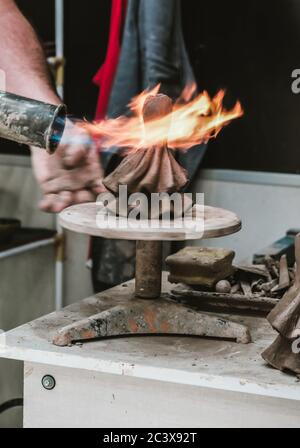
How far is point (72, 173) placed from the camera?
76.6 inches

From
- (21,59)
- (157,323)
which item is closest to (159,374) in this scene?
(157,323)

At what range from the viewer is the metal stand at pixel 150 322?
184 centimetres

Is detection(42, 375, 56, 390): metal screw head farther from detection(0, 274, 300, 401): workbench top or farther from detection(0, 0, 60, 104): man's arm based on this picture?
detection(0, 0, 60, 104): man's arm

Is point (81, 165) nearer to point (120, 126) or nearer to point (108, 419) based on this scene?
point (120, 126)

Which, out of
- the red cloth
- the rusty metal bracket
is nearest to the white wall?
the red cloth

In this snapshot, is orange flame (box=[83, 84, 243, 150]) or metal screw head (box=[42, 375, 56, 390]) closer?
metal screw head (box=[42, 375, 56, 390])

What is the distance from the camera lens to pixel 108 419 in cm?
176

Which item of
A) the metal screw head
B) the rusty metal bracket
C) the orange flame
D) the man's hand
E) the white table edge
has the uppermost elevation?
the orange flame

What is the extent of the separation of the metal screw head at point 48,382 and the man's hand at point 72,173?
0.41 m

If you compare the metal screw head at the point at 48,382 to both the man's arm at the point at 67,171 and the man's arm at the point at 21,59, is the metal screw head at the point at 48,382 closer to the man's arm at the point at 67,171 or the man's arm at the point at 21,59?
the man's arm at the point at 67,171

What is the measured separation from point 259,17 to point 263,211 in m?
0.87

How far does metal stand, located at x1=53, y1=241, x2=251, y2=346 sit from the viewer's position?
1.84 meters

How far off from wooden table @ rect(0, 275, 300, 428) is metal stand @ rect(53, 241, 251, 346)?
0.02 m
